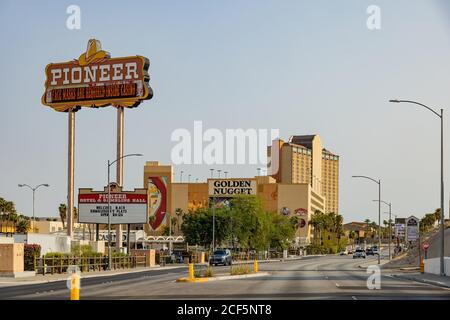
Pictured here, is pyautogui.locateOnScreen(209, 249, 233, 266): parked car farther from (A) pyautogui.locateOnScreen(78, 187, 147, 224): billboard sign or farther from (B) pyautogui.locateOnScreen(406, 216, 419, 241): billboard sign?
(B) pyautogui.locateOnScreen(406, 216, 419, 241): billboard sign

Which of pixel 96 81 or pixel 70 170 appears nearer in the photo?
pixel 70 170

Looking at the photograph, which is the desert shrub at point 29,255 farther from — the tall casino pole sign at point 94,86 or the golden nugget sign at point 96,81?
the golden nugget sign at point 96,81

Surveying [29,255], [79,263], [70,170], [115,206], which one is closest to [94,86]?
[70,170]

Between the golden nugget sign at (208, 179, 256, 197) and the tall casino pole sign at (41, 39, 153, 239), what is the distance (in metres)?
99.3

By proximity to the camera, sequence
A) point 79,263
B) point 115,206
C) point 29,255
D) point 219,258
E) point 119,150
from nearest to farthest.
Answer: point 29,255 < point 79,263 < point 219,258 < point 115,206 < point 119,150

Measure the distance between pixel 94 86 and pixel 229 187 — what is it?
342 feet

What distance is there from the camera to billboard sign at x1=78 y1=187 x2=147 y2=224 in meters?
85.2

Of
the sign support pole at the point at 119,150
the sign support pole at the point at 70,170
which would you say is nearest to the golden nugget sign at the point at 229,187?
the sign support pole at the point at 70,170

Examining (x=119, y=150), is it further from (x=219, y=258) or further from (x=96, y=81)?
(x=219, y=258)

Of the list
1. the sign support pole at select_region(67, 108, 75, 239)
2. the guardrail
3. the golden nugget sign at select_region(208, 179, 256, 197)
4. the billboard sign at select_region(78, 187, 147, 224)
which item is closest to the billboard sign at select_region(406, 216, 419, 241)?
the guardrail

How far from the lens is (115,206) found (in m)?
86.1

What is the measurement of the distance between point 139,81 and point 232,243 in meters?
50.0

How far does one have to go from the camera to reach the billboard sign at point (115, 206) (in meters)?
85.2

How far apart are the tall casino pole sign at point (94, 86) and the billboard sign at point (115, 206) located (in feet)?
5.23
